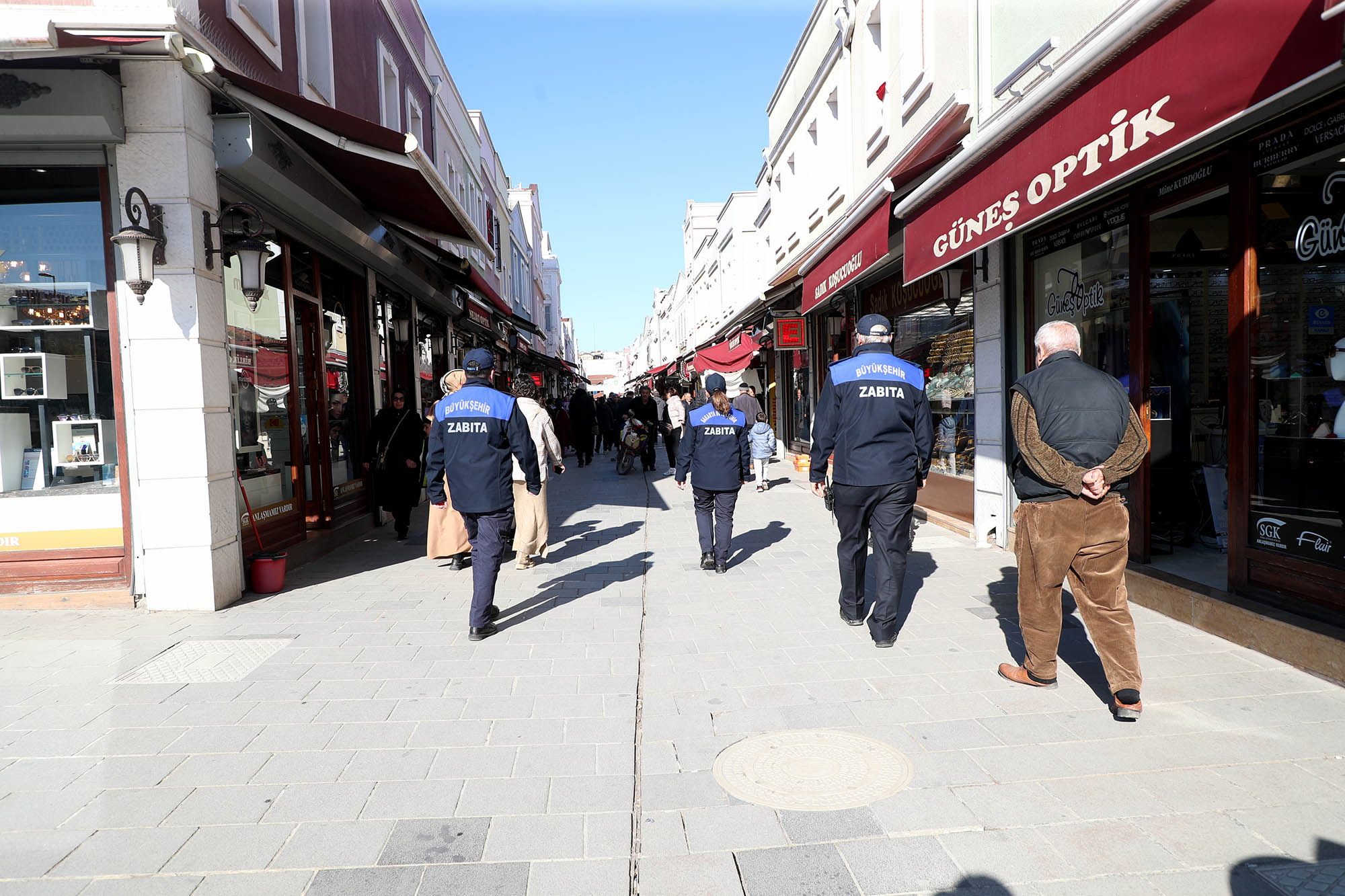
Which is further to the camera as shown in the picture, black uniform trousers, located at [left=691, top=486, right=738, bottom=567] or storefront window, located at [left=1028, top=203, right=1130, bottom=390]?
black uniform trousers, located at [left=691, top=486, right=738, bottom=567]

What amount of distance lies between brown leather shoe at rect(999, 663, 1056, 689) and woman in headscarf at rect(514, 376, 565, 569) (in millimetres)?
4240

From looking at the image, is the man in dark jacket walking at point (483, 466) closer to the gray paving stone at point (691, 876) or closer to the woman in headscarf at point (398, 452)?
the gray paving stone at point (691, 876)

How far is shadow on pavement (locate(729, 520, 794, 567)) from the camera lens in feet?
26.0

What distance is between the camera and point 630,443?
16.3m

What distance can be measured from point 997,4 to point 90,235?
7656mm

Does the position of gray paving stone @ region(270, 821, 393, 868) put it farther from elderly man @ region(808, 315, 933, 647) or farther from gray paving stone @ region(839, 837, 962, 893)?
elderly man @ region(808, 315, 933, 647)

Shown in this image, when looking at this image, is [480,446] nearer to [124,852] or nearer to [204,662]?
[204,662]

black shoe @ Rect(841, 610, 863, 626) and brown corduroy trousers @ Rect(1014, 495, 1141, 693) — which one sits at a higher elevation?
brown corduroy trousers @ Rect(1014, 495, 1141, 693)

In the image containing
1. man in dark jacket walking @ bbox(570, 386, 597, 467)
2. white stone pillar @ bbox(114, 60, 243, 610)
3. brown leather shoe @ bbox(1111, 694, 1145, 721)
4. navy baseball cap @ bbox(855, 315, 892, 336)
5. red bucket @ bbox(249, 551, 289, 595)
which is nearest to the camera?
brown leather shoe @ bbox(1111, 694, 1145, 721)

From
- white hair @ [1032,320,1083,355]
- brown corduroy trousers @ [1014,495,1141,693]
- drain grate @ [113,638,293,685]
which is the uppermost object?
white hair @ [1032,320,1083,355]

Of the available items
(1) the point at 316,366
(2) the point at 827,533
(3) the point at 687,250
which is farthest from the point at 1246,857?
(3) the point at 687,250

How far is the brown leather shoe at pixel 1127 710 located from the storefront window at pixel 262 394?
6.16m

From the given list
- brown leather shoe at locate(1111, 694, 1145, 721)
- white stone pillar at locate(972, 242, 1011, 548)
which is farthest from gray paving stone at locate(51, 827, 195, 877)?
white stone pillar at locate(972, 242, 1011, 548)

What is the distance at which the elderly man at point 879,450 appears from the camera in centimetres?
489
